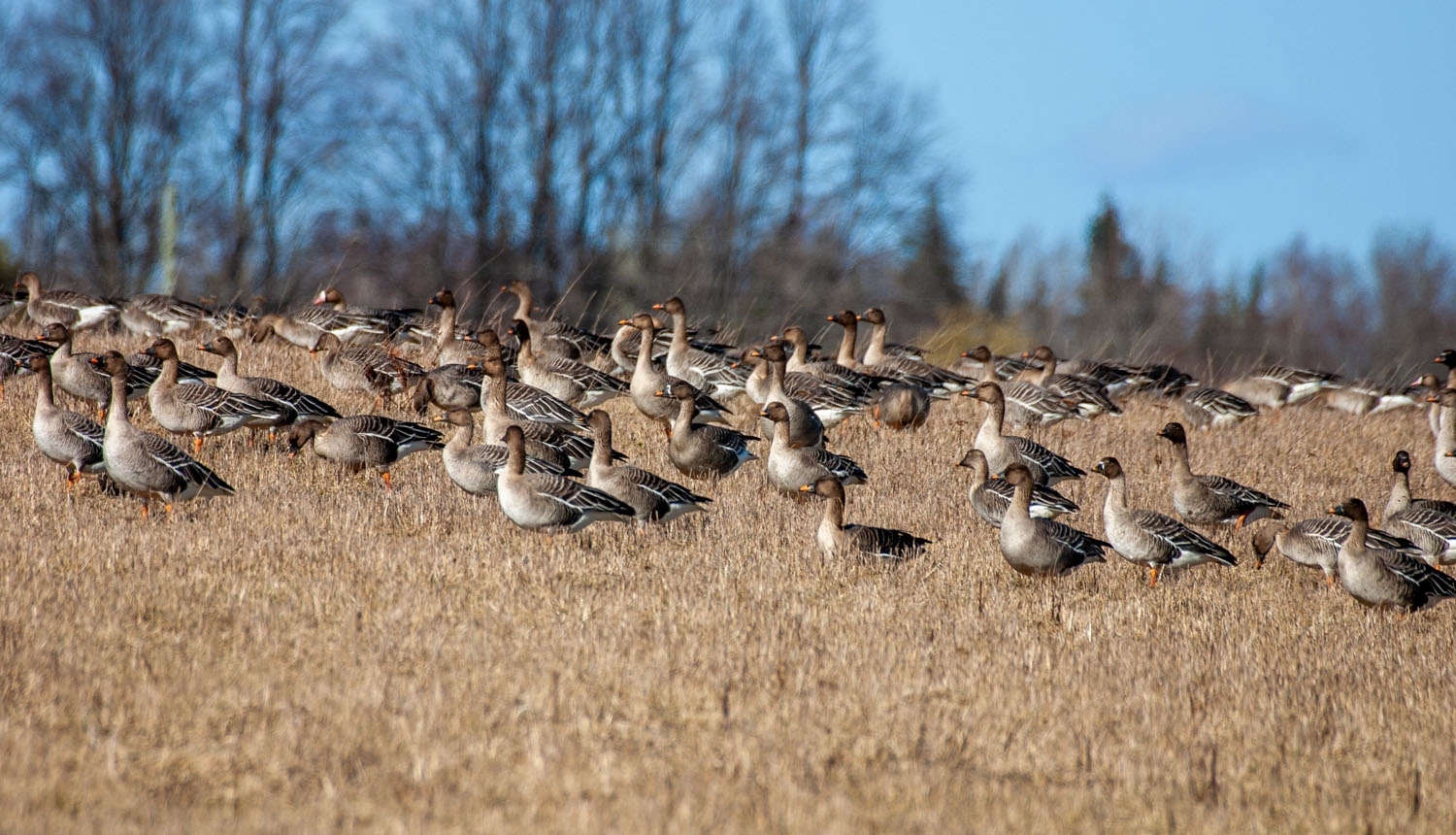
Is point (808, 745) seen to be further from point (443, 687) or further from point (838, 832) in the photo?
point (443, 687)

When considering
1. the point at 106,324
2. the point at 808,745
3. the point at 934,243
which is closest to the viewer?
the point at 808,745

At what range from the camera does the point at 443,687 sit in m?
6.35

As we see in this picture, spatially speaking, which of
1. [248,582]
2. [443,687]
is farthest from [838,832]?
[248,582]

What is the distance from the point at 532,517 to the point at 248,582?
93.5 inches

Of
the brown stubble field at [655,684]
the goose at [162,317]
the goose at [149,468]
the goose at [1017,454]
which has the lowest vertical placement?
the brown stubble field at [655,684]

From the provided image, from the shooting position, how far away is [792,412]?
47.1ft

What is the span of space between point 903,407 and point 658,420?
10.7 ft

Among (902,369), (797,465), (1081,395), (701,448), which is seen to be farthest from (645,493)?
(902,369)

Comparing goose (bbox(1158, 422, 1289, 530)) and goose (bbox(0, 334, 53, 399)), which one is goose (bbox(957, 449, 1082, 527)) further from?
goose (bbox(0, 334, 53, 399))

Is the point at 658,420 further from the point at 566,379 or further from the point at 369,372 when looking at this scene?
the point at 369,372

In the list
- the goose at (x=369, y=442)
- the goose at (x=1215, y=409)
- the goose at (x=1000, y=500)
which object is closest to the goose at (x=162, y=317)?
the goose at (x=369, y=442)

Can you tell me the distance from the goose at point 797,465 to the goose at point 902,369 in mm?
5031

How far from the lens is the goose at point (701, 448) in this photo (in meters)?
12.9

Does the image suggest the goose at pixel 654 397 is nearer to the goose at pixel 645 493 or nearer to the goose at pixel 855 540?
the goose at pixel 645 493
